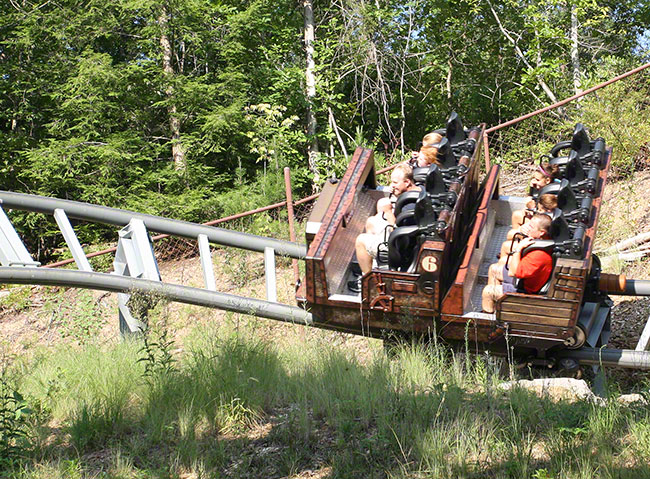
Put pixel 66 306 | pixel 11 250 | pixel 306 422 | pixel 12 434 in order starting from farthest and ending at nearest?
pixel 66 306 < pixel 11 250 < pixel 306 422 < pixel 12 434

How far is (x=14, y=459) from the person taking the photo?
365 cm

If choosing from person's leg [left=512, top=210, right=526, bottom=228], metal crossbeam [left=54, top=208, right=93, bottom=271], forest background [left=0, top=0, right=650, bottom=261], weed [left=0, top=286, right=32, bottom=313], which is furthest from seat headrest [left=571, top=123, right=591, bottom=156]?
weed [left=0, top=286, right=32, bottom=313]

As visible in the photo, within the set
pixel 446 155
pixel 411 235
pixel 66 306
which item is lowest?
pixel 66 306

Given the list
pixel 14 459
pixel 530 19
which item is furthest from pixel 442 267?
pixel 530 19

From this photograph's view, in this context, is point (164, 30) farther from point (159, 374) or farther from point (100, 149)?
point (159, 374)

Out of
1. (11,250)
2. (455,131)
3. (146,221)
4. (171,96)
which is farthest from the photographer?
(171,96)

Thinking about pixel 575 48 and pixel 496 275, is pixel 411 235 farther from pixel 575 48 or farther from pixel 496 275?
pixel 575 48

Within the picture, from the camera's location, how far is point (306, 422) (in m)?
3.92

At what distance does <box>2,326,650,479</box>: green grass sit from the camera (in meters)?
3.49

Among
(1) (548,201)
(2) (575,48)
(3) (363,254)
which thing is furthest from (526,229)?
(2) (575,48)

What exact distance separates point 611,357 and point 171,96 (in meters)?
9.68


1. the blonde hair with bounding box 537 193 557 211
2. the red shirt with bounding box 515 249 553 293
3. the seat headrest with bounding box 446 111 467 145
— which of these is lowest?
the red shirt with bounding box 515 249 553 293

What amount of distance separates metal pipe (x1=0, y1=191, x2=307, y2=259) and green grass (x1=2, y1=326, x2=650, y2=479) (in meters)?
1.97

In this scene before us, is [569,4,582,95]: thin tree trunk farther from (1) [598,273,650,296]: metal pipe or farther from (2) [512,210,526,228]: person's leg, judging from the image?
(1) [598,273,650,296]: metal pipe
